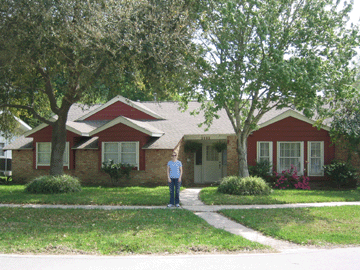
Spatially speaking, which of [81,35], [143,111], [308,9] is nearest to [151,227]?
[81,35]

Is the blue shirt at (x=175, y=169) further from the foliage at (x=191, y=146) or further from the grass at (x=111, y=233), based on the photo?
the foliage at (x=191, y=146)

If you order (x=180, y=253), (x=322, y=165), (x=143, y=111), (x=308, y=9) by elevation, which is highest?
(x=308, y=9)

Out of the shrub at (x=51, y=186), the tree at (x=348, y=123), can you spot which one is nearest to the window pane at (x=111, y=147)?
the shrub at (x=51, y=186)

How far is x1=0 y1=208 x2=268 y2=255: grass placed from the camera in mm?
7375

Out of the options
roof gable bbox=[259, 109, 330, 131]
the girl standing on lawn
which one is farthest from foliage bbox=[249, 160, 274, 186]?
the girl standing on lawn

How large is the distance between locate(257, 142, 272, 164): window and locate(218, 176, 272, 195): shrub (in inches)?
175

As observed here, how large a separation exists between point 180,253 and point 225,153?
14.8m

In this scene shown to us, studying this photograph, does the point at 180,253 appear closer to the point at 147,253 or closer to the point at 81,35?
the point at 147,253

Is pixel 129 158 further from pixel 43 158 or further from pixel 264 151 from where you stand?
pixel 264 151

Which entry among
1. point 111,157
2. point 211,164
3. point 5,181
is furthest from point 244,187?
point 5,181

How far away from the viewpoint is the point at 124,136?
20.2 meters

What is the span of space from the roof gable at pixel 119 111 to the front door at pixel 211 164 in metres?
3.76

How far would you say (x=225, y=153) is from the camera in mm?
21781

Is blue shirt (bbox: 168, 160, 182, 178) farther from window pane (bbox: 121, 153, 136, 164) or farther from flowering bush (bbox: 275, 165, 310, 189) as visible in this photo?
flowering bush (bbox: 275, 165, 310, 189)
